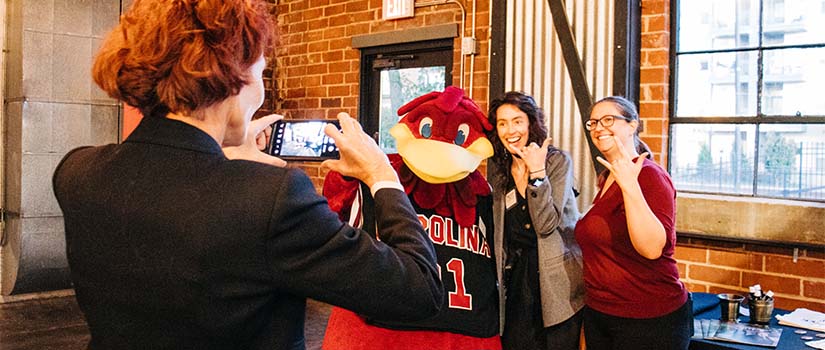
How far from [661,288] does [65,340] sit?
3306 mm

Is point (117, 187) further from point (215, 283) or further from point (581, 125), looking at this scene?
point (581, 125)

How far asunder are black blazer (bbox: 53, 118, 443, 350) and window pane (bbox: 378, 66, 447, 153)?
346 cm

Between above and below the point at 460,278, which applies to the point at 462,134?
above

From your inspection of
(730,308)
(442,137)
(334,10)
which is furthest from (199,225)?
(334,10)

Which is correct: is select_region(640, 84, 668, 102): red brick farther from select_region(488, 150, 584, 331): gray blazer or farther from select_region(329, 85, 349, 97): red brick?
select_region(329, 85, 349, 97): red brick

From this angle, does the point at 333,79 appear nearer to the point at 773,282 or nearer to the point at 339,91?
the point at 339,91

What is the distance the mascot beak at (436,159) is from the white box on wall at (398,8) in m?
2.49

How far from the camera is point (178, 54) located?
0.89m

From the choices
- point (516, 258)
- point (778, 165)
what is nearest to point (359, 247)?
point (516, 258)

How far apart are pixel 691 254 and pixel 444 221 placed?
1656mm

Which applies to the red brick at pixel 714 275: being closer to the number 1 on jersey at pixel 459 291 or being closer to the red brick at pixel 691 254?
the red brick at pixel 691 254

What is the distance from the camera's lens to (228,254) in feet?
2.80

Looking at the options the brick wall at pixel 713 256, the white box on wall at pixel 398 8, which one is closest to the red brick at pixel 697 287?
the brick wall at pixel 713 256

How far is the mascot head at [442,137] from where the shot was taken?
1898 millimetres
